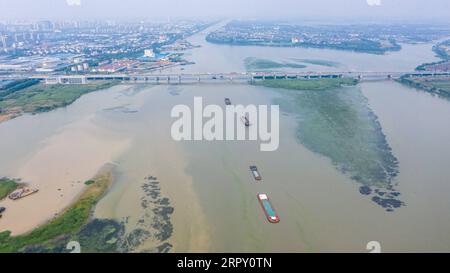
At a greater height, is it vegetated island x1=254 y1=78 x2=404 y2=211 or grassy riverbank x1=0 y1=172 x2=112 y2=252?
vegetated island x1=254 y1=78 x2=404 y2=211

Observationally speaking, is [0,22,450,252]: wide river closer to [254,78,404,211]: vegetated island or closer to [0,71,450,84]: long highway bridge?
[254,78,404,211]: vegetated island

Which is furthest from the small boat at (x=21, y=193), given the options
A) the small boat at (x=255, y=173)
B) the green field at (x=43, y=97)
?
the green field at (x=43, y=97)

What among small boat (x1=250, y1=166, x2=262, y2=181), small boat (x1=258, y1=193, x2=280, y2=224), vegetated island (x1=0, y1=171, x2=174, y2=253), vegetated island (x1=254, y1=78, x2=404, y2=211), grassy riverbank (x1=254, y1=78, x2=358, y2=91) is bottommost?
vegetated island (x1=0, y1=171, x2=174, y2=253)

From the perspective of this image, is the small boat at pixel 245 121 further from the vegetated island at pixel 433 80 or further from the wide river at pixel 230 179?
the vegetated island at pixel 433 80

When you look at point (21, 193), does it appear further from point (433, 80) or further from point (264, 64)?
point (433, 80)

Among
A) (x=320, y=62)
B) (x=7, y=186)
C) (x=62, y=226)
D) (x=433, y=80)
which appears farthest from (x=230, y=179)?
(x=320, y=62)

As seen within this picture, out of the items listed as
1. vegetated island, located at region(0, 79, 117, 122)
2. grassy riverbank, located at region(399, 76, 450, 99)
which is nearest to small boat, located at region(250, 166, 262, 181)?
vegetated island, located at region(0, 79, 117, 122)
